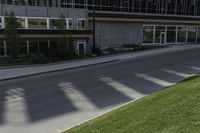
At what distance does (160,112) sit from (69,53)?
2207 centimetres

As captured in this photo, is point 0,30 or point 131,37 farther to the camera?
point 131,37

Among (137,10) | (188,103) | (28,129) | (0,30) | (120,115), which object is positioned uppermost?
(137,10)

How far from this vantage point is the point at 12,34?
88.1ft

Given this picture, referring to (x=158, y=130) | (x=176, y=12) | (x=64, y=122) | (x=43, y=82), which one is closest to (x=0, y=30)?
(x=43, y=82)

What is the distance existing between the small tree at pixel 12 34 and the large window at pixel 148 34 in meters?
21.9

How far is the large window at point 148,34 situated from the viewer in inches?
1689

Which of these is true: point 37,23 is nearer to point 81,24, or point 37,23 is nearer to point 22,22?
point 22,22

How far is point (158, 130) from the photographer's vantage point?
21.7ft

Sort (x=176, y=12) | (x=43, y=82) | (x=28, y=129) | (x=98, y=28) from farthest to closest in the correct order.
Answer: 1. (x=176, y=12)
2. (x=98, y=28)
3. (x=43, y=82)
4. (x=28, y=129)

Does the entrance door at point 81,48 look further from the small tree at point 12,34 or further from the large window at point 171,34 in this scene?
the large window at point 171,34

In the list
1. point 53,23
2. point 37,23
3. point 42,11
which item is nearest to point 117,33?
point 53,23

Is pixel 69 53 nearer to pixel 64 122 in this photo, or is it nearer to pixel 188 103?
pixel 64 122

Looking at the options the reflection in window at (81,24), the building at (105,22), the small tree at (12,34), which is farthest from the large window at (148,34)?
the small tree at (12,34)

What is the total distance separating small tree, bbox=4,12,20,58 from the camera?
26.7 metres
